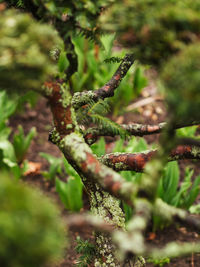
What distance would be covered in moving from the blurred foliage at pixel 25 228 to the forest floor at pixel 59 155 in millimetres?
970

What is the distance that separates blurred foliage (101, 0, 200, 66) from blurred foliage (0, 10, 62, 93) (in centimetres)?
11

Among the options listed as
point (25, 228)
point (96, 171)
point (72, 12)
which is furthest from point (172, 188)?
point (25, 228)

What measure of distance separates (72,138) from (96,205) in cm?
31

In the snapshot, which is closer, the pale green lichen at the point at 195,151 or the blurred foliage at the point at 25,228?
the blurred foliage at the point at 25,228

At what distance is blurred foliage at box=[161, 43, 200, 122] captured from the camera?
453 millimetres

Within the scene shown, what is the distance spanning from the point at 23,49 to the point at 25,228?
0.88 feet

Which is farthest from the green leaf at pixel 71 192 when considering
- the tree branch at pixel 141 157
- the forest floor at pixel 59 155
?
the tree branch at pixel 141 157

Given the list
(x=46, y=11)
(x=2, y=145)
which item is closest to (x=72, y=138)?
(x=46, y=11)

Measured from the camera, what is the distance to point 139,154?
3.20 feet

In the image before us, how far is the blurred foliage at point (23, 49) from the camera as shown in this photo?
20.0 inches

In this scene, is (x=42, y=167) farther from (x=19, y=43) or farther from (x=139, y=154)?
(x=19, y=43)

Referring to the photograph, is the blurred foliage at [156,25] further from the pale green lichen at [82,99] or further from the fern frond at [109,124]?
the pale green lichen at [82,99]

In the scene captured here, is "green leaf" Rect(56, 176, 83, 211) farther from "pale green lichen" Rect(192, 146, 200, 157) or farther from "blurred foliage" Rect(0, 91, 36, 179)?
"pale green lichen" Rect(192, 146, 200, 157)

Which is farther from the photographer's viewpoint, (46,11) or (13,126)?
(13,126)
